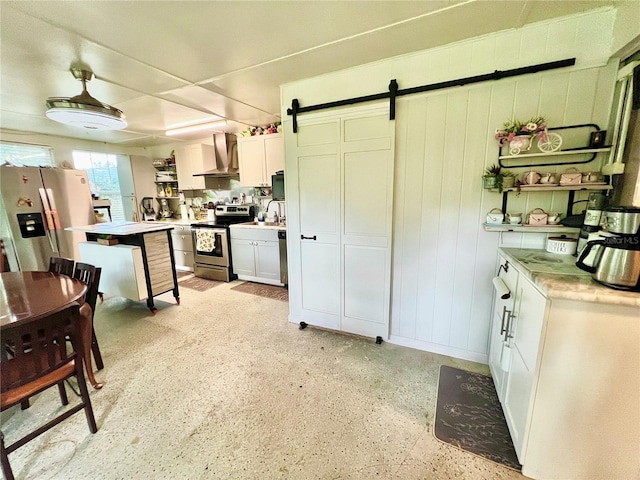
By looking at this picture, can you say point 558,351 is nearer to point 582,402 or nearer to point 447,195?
point 582,402

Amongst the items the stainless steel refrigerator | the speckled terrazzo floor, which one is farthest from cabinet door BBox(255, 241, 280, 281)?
the stainless steel refrigerator

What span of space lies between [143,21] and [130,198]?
480 centimetres

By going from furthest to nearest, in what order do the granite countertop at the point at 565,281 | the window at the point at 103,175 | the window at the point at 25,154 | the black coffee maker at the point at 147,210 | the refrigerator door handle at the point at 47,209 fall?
the black coffee maker at the point at 147,210 → the window at the point at 103,175 → the window at the point at 25,154 → the refrigerator door handle at the point at 47,209 → the granite countertop at the point at 565,281

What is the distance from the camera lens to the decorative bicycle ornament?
1.71 meters

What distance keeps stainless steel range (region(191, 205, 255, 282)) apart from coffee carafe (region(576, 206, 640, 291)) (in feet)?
13.7

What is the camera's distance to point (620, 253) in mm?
1088

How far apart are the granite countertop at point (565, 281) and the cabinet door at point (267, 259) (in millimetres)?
3024

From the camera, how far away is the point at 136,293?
3004 millimetres

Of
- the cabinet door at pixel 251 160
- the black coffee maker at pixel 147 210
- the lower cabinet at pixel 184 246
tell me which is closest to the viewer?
the cabinet door at pixel 251 160

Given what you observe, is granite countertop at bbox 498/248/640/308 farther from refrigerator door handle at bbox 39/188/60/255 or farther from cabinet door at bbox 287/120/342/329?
refrigerator door handle at bbox 39/188/60/255

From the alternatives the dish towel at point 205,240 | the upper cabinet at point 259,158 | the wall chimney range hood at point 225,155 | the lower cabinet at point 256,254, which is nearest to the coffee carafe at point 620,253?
the lower cabinet at point 256,254

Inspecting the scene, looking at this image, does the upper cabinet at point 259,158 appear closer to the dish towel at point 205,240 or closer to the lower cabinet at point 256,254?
the lower cabinet at point 256,254

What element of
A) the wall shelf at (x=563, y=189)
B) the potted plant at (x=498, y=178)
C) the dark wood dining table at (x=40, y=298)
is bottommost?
the dark wood dining table at (x=40, y=298)

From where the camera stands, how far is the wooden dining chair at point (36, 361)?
4.10 ft
